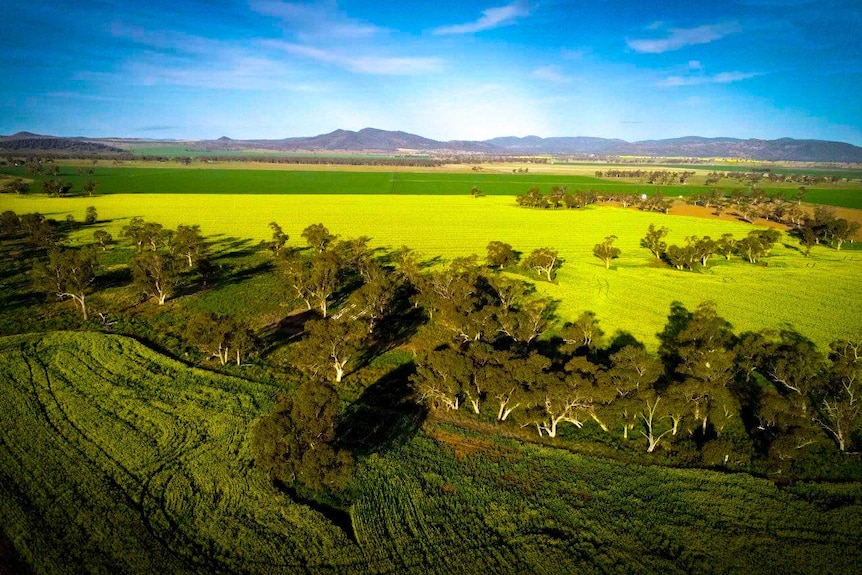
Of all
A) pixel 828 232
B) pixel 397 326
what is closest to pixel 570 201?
pixel 828 232

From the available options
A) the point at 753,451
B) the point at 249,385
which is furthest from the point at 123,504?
the point at 753,451

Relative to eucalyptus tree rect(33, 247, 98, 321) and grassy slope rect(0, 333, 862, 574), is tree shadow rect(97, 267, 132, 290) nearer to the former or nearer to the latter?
eucalyptus tree rect(33, 247, 98, 321)

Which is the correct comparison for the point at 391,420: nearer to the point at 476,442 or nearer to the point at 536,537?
the point at 476,442

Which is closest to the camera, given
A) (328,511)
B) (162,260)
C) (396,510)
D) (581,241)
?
(396,510)

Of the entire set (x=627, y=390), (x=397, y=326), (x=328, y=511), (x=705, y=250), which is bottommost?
(x=328, y=511)

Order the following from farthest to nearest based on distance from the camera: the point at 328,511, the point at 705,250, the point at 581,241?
the point at 581,241, the point at 705,250, the point at 328,511

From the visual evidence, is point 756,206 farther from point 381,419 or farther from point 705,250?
point 381,419

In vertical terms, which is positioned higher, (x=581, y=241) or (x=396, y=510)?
(x=581, y=241)
